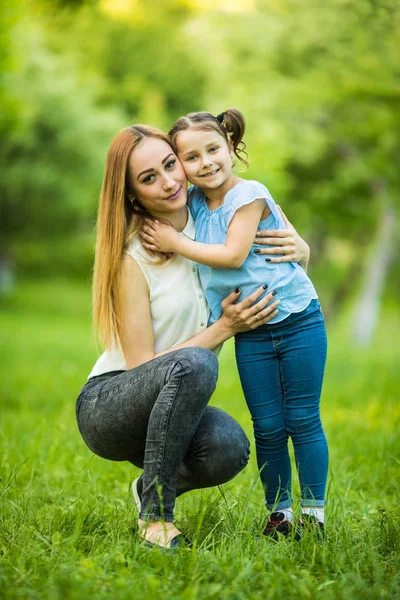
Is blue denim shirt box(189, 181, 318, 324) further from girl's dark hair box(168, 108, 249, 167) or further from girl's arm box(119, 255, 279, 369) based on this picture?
girl's dark hair box(168, 108, 249, 167)

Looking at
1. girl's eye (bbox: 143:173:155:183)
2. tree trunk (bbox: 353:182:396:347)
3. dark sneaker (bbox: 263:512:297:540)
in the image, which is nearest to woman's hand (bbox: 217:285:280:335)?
girl's eye (bbox: 143:173:155:183)

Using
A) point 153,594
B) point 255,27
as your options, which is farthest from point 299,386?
point 255,27

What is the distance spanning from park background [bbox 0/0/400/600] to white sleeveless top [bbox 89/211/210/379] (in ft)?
1.00

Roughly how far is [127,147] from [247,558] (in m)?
1.61

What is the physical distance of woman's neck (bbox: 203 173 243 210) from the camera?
9.82ft

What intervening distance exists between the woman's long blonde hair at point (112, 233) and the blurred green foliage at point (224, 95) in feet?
3.95

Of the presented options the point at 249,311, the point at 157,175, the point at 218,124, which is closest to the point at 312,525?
the point at 249,311

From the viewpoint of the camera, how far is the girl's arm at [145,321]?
2875mm

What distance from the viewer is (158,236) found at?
2.90 meters

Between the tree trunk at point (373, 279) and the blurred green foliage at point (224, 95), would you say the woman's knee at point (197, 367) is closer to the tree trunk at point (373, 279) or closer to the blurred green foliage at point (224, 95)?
the blurred green foliage at point (224, 95)

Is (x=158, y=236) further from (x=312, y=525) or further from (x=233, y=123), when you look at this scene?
(x=312, y=525)

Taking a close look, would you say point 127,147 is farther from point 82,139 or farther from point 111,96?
point 111,96

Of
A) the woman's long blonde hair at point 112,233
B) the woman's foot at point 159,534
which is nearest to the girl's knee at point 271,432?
the woman's foot at point 159,534

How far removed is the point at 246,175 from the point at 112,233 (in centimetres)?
912
